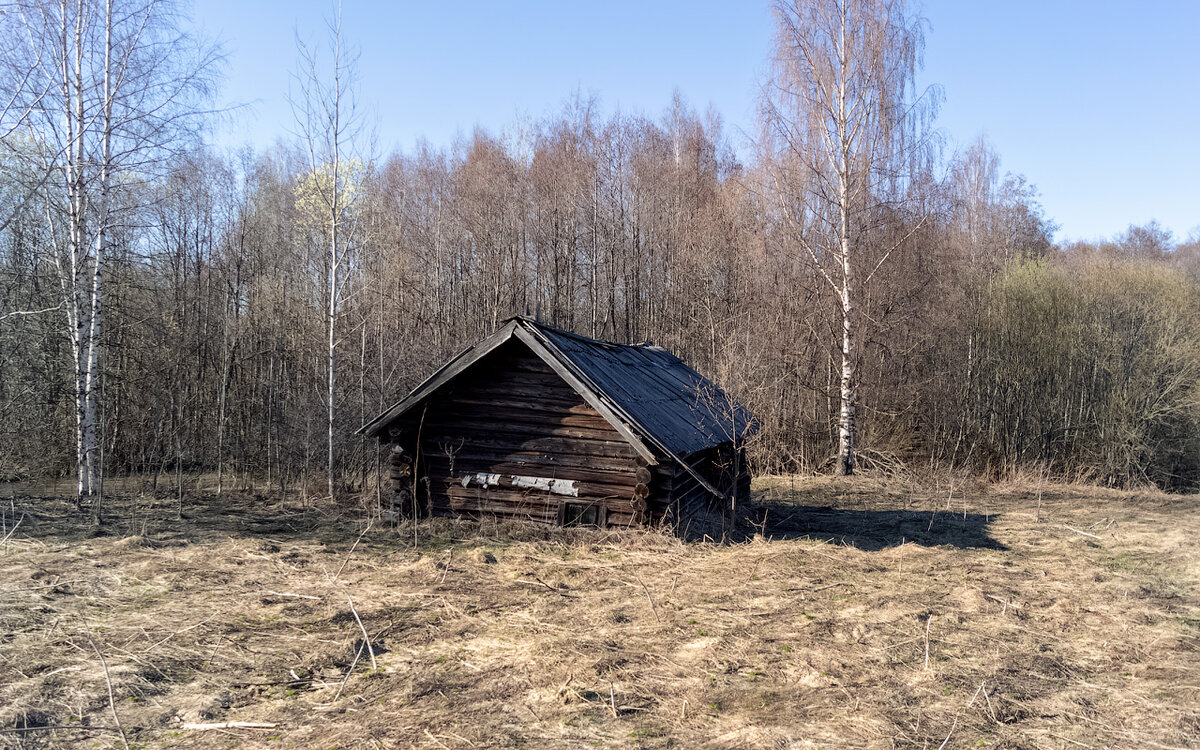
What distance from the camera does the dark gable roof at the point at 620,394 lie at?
32.6 ft

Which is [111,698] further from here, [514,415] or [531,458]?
[514,415]

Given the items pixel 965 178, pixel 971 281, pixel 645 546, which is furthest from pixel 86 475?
pixel 965 178

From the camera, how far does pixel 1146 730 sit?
480 cm

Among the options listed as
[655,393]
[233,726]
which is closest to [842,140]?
[655,393]

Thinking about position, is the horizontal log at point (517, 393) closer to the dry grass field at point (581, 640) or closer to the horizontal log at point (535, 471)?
the horizontal log at point (535, 471)

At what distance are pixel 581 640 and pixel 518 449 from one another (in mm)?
4879

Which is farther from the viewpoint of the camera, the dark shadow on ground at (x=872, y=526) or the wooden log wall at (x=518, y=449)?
the dark shadow on ground at (x=872, y=526)

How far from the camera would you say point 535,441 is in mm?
10852

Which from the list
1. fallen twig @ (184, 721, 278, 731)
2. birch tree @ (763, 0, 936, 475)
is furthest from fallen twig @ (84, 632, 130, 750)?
birch tree @ (763, 0, 936, 475)

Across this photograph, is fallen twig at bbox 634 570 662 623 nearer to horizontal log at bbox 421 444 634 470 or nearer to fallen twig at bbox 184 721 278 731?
horizontal log at bbox 421 444 634 470

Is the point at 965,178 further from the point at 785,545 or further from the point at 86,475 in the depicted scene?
the point at 86,475

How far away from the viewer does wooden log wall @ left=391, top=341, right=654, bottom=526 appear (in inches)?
415

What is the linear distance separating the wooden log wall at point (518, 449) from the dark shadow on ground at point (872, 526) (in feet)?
8.88

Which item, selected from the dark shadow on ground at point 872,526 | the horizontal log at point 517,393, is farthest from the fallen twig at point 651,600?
the dark shadow on ground at point 872,526
